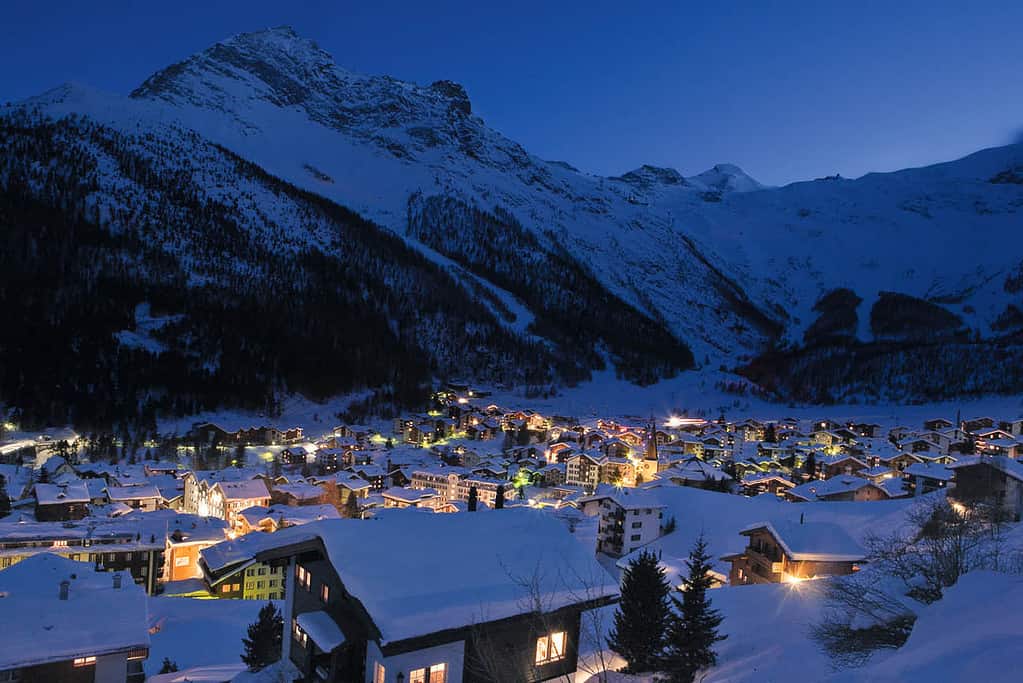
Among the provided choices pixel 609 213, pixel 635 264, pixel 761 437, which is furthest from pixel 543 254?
pixel 761 437

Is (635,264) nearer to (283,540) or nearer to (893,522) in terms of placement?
(893,522)

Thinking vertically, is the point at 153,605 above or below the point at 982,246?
below

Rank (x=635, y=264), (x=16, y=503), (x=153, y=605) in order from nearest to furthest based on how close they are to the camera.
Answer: (x=153, y=605), (x=16, y=503), (x=635, y=264)

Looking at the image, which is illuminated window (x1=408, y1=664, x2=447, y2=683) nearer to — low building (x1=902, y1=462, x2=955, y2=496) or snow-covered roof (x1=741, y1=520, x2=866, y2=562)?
snow-covered roof (x1=741, y1=520, x2=866, y2=562)

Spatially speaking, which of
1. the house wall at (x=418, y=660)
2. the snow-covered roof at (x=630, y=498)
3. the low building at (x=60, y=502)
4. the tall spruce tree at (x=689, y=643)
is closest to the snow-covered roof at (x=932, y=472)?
the snow-covered roof at (x=630, y=498)

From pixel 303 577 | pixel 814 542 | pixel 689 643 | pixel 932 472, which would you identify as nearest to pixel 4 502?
pixel 303 577

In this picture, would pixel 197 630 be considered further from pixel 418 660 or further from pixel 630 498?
pixel 630 498

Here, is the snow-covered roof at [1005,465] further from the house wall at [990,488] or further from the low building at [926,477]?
the low building at [926,477]
